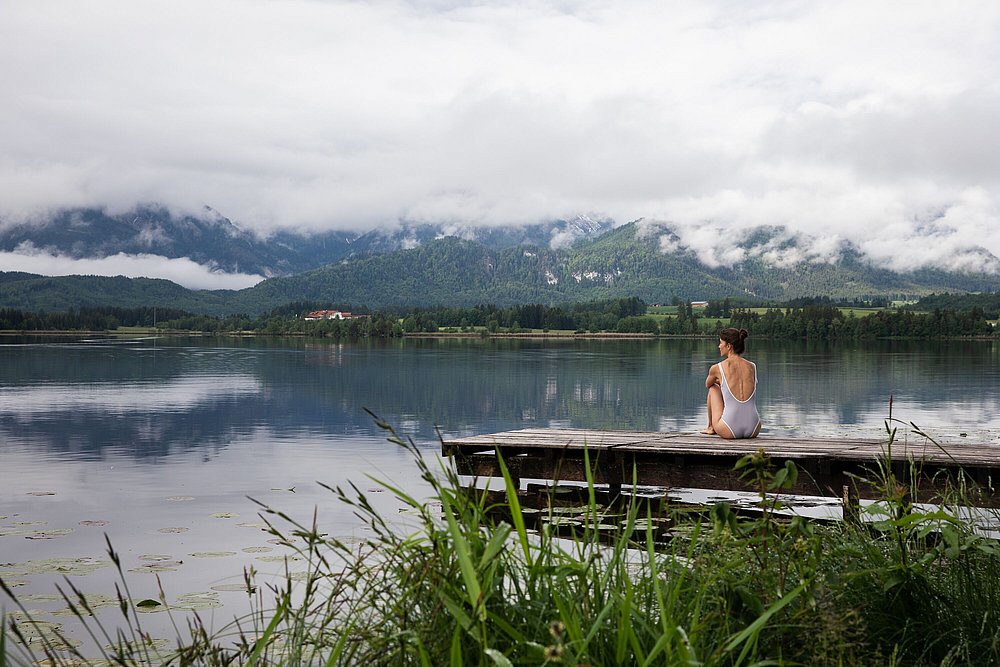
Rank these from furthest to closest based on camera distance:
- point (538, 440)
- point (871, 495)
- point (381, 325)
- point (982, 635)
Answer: point (381, 325)
point (538, 440)
point (871, 495)
point (982, 635)

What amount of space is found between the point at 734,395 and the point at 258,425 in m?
21.8

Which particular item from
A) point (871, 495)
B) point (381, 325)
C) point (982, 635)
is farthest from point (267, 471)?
point (381, 325)

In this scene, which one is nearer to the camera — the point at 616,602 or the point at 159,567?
the point at 616,602

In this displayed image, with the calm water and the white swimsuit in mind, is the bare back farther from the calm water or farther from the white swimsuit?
the calm water

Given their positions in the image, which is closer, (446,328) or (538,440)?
(538,440)

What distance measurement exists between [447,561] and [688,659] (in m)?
1.05

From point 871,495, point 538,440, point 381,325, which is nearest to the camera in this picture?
point 871,495

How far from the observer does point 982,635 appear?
5.11 meters

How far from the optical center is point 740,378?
12445mm

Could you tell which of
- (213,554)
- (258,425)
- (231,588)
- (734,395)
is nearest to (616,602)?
(231,588)

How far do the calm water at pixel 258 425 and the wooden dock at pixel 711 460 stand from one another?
4.91ft

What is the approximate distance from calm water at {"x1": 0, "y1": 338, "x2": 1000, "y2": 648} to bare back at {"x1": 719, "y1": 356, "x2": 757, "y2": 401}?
251cm

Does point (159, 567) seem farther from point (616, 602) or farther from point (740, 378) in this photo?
point (616, 602)

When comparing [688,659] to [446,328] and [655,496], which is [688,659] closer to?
[655,496]
